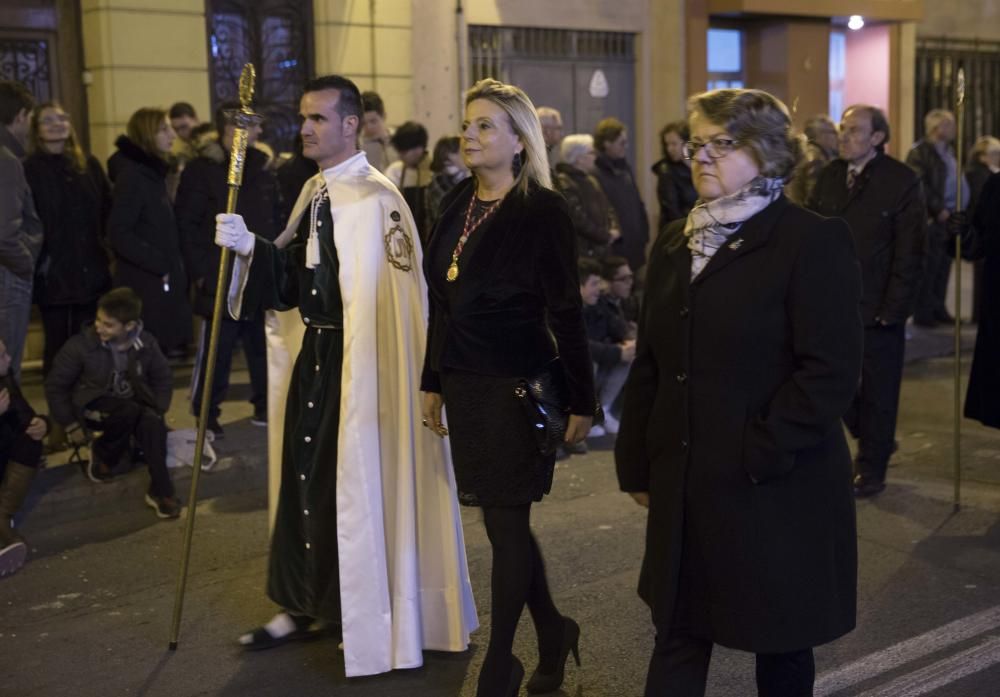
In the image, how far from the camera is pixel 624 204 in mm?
11180

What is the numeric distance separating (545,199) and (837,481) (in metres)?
1.41

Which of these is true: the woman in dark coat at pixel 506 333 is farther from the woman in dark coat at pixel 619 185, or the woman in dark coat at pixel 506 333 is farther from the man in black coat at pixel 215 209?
the woman in dark coat at pixel 619 185

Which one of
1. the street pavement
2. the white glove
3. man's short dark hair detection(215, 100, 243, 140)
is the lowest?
the street pavement

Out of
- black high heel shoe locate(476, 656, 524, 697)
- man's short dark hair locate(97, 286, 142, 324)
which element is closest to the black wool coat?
black high heel shoe locate(476, 656, 524, 697)

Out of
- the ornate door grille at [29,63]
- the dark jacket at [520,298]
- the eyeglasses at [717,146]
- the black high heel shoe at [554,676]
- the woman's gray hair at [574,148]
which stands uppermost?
the ornate door grille at [29,63]

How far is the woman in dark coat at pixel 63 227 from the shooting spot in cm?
821

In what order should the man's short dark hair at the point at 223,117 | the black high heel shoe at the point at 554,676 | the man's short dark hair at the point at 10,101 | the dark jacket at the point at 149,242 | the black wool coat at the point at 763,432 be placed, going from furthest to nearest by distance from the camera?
the man's short dark hair at the point at 223,117 → the dark jacket at the point at 149,242 → the man's short dark hair at the point at 10,101 → the black high heel shoe at the point at 554,676 → the black wool coat at the point at 763,432

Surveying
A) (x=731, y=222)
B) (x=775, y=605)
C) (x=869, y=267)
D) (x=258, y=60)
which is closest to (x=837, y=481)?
(x=775, y=605)

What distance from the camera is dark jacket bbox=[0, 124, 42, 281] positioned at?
23.5 ft

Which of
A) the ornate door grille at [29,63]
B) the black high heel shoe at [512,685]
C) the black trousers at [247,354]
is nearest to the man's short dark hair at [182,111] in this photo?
the ornate door grille at [29,63]

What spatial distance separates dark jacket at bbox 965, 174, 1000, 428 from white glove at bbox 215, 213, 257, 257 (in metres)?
4.19

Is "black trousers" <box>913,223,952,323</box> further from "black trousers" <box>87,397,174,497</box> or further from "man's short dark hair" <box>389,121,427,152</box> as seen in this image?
"black trousers" <box>87,397,174,497</box>

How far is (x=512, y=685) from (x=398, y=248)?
5.46 feet

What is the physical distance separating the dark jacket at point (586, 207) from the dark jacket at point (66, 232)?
3362 mm
